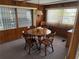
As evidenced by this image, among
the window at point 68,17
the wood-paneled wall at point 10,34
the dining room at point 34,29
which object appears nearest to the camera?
the dining room at point 34,29

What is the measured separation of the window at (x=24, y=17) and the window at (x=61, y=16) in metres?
1.62

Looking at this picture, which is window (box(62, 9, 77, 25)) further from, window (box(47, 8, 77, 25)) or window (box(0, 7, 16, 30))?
window (box(0, 7, 16, 30))

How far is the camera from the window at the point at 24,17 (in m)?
5.32

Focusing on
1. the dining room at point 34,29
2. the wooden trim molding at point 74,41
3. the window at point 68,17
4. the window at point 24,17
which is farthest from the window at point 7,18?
the wooden trim molding at point 74,41

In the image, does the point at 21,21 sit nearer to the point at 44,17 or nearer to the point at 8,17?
the point at 8,17

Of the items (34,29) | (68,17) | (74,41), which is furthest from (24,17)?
(74,41)

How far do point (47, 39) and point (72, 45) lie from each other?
2820 mm

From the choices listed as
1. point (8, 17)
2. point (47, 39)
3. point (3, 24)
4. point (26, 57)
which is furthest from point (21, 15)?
point (26, 57)

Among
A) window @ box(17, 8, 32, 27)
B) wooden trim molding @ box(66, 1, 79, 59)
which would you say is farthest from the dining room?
wooden trim molding @ box(66, 1, 79, 59)

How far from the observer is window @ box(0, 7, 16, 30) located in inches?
175

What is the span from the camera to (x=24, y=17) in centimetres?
572

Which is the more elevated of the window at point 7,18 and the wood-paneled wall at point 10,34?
the window at point 7,18

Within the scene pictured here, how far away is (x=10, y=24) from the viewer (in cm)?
489

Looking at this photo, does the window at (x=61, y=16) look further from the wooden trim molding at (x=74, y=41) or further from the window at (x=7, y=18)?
Result: the wooden trim molding at (x=74, y=41)
